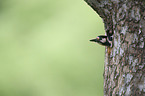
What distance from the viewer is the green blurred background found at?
362cm

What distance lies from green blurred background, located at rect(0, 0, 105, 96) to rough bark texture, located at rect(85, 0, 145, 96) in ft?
7.58

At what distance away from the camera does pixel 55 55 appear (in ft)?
12.2

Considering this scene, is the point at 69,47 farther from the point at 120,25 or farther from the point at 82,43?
the point at 120,25

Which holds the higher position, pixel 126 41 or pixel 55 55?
pixel 126 41

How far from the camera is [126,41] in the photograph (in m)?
1.24

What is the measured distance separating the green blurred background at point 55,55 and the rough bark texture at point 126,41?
91.0 inches

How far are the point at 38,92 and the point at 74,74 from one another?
579 mm

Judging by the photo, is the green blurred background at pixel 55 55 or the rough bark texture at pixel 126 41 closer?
the rough bark texture at pixel 126 41

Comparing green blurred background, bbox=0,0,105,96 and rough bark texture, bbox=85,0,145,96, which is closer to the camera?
rough bark texture, bbox=85,0,145,96

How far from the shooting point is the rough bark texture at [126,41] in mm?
1198

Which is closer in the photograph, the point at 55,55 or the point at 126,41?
the point at 126,41

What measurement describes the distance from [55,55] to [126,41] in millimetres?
2529

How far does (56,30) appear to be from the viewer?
3844 mm

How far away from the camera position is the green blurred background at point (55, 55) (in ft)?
11.9
